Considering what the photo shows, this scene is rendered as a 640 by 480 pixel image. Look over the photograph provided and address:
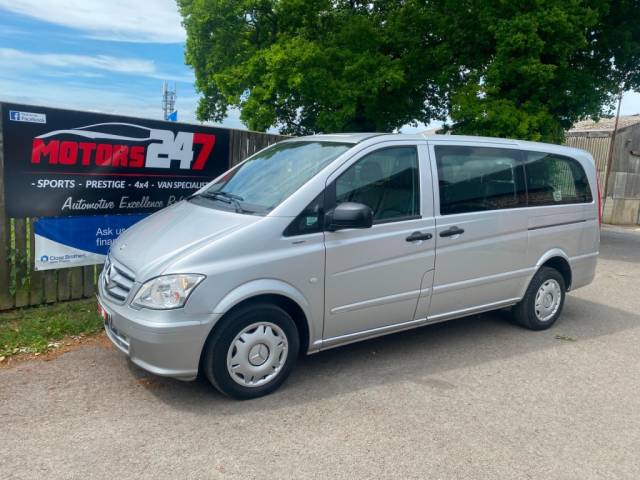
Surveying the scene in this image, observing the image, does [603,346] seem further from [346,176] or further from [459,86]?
[459,86]

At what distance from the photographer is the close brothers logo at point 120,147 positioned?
18.7 ft

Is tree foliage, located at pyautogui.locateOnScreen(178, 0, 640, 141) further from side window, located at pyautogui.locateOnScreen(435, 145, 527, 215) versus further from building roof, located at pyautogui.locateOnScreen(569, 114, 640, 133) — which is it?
building roof, located at pyautogui.locateOnScreen(569, 114, 640, 133)

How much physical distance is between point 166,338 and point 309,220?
1.34 meters

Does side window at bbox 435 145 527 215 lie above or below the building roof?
below

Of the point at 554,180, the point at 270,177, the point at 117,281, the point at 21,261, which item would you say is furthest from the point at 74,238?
the point at 554,180

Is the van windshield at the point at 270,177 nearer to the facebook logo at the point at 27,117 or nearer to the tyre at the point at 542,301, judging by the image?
the facebook logo at the point at 27,117

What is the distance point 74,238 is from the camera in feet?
19.7

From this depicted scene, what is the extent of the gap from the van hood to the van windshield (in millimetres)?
184

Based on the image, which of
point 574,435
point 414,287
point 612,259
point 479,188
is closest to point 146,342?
point 414,287

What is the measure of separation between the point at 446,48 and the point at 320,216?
1431 cm

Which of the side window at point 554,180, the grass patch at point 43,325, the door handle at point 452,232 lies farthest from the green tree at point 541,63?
the grass patch at point 43,325

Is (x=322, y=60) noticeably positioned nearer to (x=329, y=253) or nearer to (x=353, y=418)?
(x=329, y=253)

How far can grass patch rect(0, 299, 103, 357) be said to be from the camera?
4.84 meters

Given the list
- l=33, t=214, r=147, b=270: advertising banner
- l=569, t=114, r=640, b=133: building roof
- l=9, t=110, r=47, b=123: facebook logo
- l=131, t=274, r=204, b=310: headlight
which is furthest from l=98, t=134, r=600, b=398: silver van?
l=569, t=114, r=640, b=133: building roof
